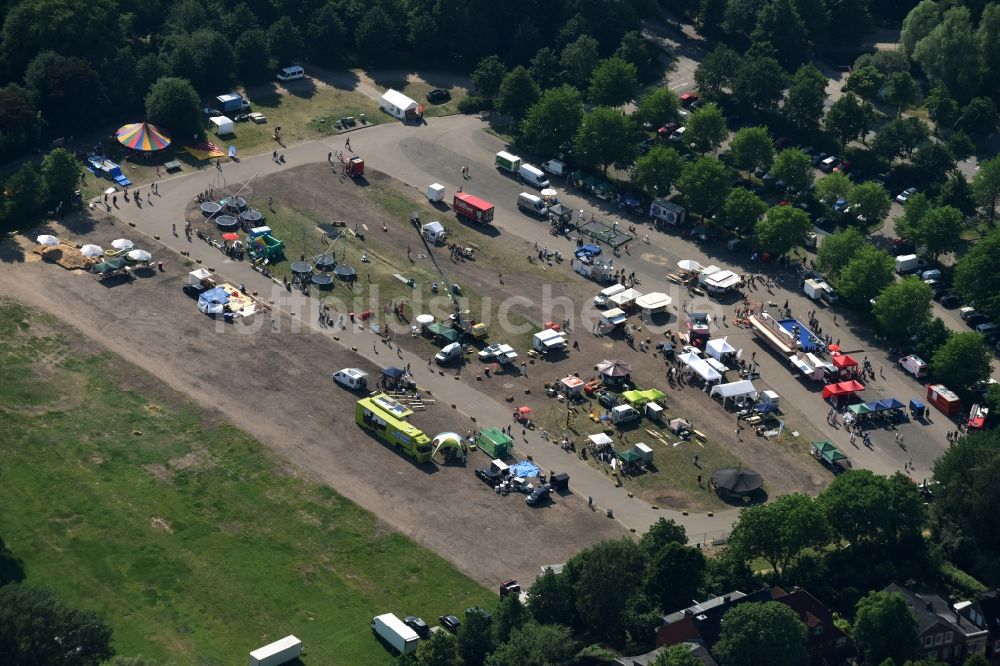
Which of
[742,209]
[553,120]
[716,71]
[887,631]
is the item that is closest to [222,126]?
[553,120]

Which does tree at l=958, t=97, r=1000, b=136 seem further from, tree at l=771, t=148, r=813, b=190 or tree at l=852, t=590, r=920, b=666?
tree at l=852, t=590, r=920, b=666

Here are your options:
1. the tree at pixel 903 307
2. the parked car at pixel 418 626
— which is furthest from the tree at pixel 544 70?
the parked car at pixel 418 626

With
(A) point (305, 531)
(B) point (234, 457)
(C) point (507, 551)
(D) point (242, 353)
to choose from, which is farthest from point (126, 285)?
(C) point (507, 551)

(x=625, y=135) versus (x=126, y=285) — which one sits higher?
(x=625, y=135)

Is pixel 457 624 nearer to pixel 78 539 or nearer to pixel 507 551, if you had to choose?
pixel 507 551

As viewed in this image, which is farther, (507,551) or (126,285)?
(126,285)

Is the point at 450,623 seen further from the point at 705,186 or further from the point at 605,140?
the point at 605,140

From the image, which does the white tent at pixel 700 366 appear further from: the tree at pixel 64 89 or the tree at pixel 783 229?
the tree at pixel 64 89
